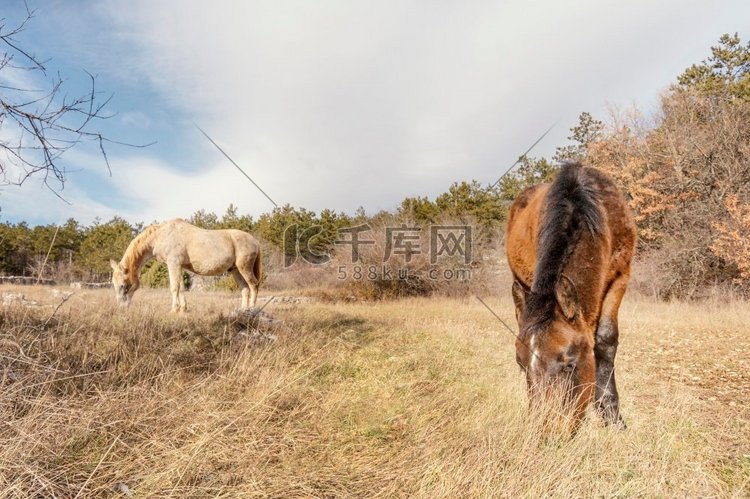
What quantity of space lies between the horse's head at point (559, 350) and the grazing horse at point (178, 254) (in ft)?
25.3

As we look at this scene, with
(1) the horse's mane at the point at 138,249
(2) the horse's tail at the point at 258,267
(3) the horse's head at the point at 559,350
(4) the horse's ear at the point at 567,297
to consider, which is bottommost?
(3) the horse's head at the point at 559,350

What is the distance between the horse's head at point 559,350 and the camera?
267 centimetres

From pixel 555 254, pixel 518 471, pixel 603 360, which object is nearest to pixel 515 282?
pixel 603 360

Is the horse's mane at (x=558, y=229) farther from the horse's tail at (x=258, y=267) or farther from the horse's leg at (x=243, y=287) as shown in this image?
the horse's tail at (x=258, y=267)

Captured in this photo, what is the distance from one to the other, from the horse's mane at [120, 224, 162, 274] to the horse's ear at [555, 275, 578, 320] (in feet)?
30.4

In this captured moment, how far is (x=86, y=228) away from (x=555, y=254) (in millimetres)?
41379

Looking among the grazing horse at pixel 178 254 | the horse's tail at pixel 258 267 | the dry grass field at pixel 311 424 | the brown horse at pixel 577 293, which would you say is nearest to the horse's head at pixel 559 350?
the brown horse at pixel 577 293

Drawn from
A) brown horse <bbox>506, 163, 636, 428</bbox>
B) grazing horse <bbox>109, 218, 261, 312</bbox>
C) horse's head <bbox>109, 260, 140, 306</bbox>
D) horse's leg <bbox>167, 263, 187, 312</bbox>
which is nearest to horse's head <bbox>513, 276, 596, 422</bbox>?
brown horse <bbox>506, 163, 636, 428</bbox>

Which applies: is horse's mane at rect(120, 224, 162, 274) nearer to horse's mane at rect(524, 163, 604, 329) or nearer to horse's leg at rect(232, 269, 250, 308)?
horse's leg at rect(232, 269, 250, 308)

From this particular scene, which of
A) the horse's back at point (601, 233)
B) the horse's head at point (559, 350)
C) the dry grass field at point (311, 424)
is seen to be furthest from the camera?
the horse's back at point (601, 233)

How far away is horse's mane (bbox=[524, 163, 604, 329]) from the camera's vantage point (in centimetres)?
291

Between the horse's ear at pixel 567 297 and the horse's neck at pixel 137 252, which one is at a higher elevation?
the horse's neck at pixel 137 252

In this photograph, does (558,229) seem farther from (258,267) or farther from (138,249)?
(138,249)

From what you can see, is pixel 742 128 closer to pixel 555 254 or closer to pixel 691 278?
pixel 691 278
